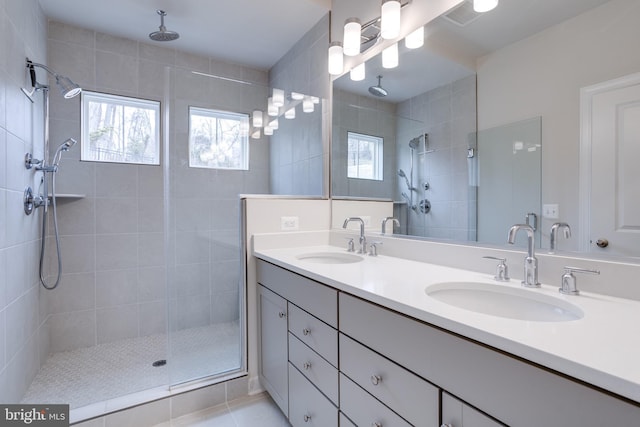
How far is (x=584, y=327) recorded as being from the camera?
691mm

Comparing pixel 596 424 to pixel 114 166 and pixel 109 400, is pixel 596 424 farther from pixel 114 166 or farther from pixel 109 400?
pixel 114 166

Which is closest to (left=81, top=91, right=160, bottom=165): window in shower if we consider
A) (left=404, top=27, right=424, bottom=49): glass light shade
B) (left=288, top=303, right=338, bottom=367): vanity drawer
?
(left=288, top=303, right=338, bottom=367): vanity drawer

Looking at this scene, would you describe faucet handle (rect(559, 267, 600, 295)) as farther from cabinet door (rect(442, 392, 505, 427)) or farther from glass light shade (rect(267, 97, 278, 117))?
glass light shade (rect(267, 97, 278, 117))

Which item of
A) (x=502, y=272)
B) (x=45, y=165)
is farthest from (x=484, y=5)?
(x=45, y=165)

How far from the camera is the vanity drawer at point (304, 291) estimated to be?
48.3 inches

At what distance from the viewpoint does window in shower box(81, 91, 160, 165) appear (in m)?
2.56

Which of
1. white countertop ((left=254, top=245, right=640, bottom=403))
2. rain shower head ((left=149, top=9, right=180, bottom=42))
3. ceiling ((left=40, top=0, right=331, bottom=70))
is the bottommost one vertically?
white countertop ((left=254, top=245, right=640, bottom=403))

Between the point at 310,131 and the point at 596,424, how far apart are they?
211cm

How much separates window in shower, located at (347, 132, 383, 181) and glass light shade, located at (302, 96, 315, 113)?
0.37 meters

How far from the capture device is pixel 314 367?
1.33 meters

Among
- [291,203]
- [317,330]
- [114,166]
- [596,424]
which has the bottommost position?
[317,330]

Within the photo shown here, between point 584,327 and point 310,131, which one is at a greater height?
point 310,131

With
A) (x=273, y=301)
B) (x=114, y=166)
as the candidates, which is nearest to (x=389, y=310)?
(x=273, y=301)

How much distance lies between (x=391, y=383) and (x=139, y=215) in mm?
2549
